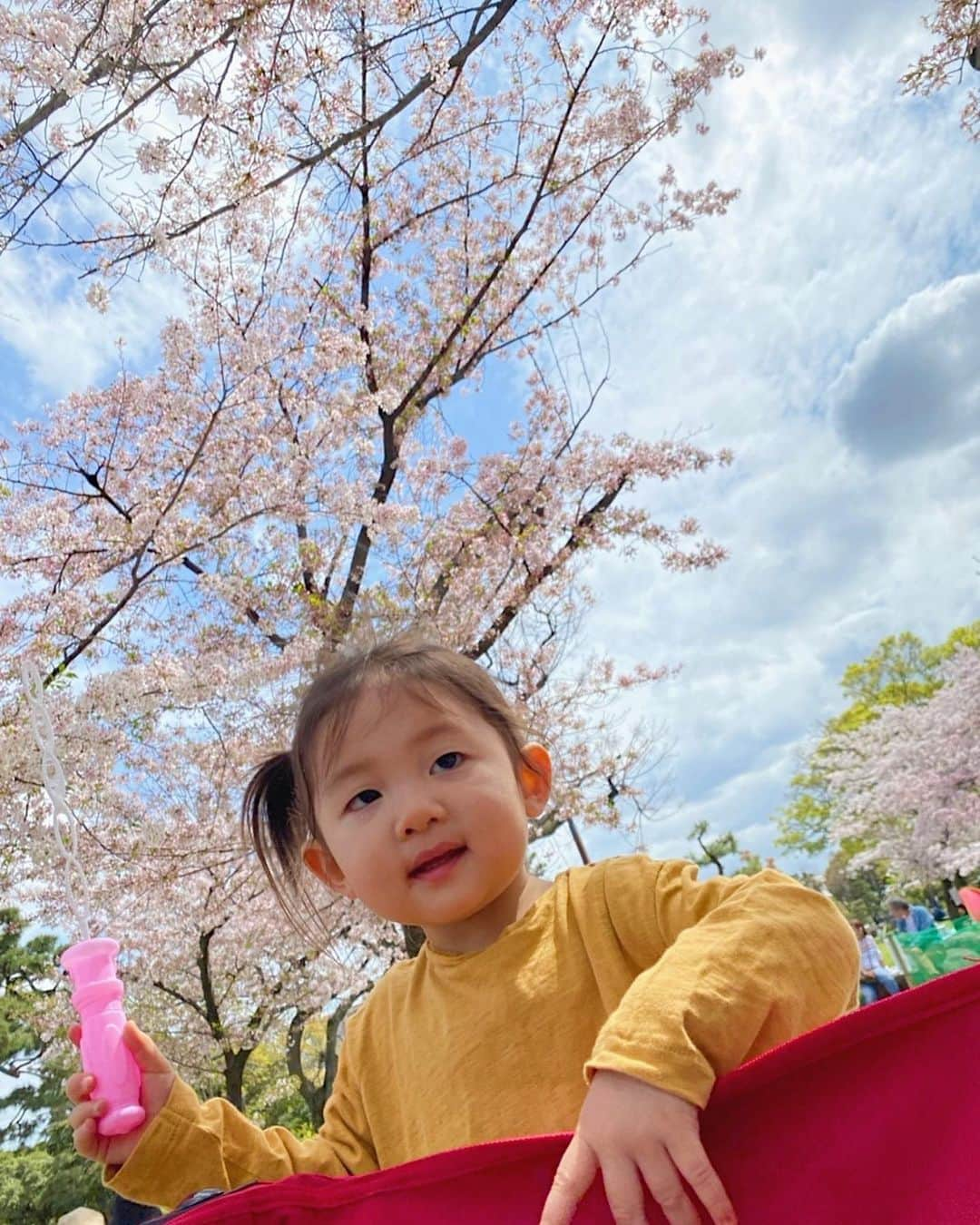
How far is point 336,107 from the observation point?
618cm

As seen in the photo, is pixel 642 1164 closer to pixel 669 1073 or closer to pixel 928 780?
pixel 669 1073

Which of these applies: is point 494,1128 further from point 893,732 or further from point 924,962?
point 893,732

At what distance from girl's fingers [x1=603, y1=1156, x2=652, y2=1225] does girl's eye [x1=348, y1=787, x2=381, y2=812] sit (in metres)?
0.79

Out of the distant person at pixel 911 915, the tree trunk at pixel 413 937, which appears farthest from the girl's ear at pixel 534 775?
the distant person at pixel 911 915

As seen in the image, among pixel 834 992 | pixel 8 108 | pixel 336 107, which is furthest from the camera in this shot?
pixel 336 107

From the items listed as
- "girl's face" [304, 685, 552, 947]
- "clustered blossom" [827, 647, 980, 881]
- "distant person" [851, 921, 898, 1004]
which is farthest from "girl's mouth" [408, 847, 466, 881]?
"clustered blossom" [827, 647, 980, 881]

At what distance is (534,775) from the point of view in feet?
5.86

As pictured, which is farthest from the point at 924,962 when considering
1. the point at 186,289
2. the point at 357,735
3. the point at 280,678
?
the point at 186,289

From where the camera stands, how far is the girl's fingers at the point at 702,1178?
2.33 ft

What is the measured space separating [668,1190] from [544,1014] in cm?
64

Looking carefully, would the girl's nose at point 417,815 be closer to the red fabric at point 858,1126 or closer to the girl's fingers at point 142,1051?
the girl's fingers at point 142,1051

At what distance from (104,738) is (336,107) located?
5.56 m

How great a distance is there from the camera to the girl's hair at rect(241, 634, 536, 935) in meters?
1.61

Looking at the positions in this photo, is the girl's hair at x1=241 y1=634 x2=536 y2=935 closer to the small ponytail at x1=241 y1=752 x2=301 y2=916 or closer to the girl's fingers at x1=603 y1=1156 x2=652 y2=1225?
the small ponytail at x1=241 y1=752 x2=301 y2=916
